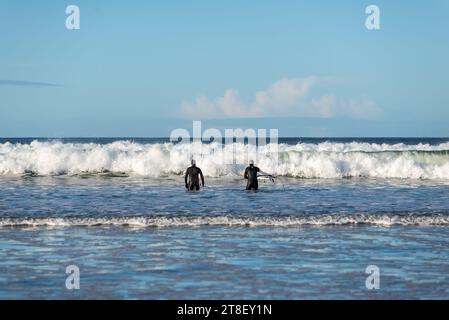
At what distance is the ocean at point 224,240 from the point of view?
10.3m

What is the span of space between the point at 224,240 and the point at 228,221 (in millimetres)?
2678

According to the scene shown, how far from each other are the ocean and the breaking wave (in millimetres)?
31

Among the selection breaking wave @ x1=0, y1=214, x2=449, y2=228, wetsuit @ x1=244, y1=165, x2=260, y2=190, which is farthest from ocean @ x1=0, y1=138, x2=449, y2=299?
wetsuit @ x1=244, y1=165, x2=260, y2=190

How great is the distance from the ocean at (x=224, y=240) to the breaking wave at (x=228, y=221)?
0.03 metres

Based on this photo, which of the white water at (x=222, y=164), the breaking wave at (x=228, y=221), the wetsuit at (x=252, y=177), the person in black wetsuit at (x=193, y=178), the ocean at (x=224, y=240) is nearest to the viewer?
the ocean at (x=224, y=240)

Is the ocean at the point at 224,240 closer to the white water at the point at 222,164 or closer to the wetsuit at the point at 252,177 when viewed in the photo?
the wetsuit at the point at 252,177

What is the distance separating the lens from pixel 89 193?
25.3 m

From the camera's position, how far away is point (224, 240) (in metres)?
14.4

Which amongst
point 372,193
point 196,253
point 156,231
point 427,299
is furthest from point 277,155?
point 427,299

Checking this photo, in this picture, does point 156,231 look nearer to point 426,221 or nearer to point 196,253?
point 196,253

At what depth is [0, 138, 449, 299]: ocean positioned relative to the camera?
10.3 meters

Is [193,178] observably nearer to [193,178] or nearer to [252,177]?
[193,178]

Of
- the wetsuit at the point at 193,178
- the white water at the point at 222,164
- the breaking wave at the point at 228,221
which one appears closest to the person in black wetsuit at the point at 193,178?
the wetsuit at the point at 193,178
